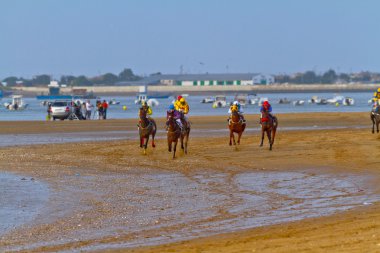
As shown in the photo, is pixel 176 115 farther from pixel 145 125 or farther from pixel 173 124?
pixel 145 125

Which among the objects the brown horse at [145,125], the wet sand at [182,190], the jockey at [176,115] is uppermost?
the jockey at [176,115]

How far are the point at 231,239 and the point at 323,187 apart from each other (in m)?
7.62

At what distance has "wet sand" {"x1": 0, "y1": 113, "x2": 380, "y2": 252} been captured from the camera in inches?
497

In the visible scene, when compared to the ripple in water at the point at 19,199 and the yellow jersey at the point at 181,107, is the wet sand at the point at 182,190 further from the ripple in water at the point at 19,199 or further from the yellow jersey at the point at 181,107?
the yellow jersey at the point at 181,107

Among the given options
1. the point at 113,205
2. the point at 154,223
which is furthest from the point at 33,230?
the point at 113,205

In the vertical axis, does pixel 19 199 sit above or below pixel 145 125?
below

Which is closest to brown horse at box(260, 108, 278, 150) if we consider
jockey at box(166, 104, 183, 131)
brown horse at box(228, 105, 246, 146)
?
brown horse at box(228, 105, 246, 146)

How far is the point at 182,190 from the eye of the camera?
20.1 meters

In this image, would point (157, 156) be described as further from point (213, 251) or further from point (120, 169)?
point (213, 251)

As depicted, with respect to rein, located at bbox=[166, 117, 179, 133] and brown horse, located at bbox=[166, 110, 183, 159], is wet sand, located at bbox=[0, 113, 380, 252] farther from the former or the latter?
rein, located at bbox=[166, 117, 179, 133]

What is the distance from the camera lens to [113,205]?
57.7 ft

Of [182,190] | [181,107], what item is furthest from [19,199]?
[181,107]

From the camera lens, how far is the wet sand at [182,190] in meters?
12.6

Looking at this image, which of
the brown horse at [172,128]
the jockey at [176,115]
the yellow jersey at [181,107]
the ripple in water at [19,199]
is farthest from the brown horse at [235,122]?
the ripple in water at [19,199]
